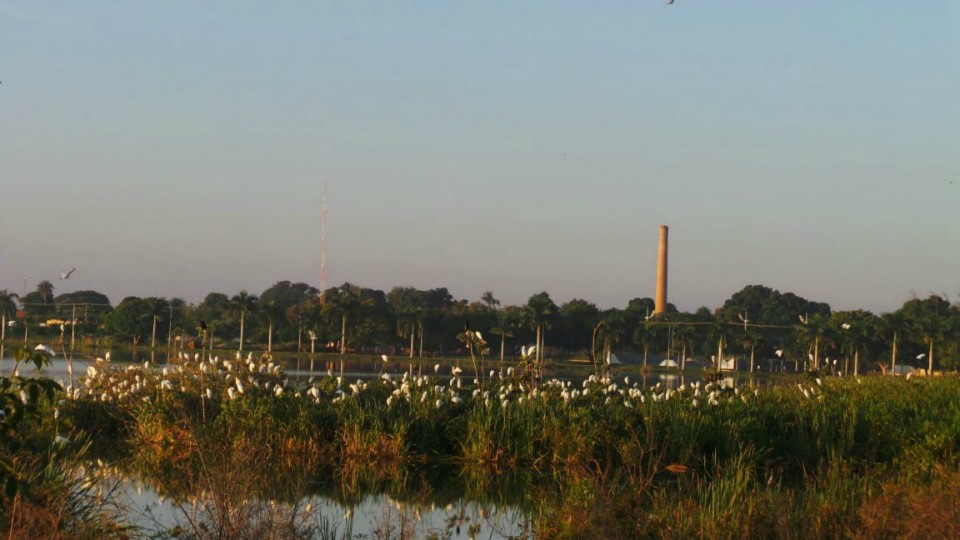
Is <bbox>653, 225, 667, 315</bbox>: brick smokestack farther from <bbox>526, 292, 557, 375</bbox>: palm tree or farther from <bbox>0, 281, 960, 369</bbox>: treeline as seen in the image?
<bbox>526, 292, 557, 375</bbox>: palm tree

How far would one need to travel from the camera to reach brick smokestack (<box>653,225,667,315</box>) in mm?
116562

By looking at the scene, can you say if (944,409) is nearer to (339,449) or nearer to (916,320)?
(339,449)

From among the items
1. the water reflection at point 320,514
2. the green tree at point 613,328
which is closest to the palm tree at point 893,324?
the green tree at point 613,328

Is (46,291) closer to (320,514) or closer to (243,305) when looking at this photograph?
(243,305)

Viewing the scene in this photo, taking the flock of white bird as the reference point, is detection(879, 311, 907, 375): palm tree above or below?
above

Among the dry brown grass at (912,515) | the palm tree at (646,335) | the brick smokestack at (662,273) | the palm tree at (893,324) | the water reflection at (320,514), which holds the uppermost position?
the brick smokestack at (662,273)

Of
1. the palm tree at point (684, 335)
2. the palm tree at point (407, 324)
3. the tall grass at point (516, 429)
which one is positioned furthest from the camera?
the palm tree at point (684, 335)

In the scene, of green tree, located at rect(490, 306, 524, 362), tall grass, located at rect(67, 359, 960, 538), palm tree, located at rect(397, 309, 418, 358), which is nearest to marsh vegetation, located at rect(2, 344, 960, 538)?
tall grass, located at rect(67, 359, 960, 538)

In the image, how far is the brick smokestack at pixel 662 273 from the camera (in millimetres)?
116562

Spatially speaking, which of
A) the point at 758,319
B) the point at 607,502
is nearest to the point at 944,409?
the point at 607,502

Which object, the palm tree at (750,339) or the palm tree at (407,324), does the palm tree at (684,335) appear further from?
the palm tree at (407,324)

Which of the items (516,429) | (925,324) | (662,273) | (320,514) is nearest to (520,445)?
(516,429)

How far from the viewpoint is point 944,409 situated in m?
19.8

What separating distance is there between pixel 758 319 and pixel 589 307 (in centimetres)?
3405
